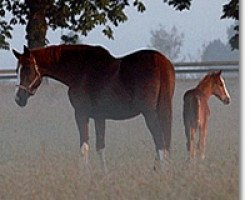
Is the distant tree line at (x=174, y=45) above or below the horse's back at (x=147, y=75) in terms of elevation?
above

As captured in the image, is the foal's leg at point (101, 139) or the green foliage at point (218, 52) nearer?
the green foliage at point (218, 52)

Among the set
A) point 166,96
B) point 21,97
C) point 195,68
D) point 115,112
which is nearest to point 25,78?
point 21,97

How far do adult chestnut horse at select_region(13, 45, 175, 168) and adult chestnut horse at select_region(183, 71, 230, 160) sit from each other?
0.07m

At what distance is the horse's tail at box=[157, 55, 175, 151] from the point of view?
111 inches

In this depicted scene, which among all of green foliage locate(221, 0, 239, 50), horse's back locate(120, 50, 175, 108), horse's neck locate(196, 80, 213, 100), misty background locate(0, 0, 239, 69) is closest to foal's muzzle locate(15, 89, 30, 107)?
misty background locate(0, 0, 239, 69)

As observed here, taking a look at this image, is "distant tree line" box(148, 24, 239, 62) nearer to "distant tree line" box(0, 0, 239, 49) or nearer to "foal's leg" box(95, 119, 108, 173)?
"distant tree line" box(0, 0, 239, 49)

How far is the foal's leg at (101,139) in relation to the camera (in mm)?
2879

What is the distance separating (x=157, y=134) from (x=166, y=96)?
15cm

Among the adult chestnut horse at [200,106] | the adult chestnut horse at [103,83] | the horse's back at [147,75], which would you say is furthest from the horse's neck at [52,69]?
the adult chestnut horse at [200,106]

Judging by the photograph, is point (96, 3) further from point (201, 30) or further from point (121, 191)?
point (121, 191)

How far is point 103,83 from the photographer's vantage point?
2891 mm

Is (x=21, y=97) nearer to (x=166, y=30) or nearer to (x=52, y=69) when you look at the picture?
(x=52, y=69)

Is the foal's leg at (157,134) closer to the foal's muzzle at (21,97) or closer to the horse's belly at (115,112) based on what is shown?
the horse's belly at (115,112)
